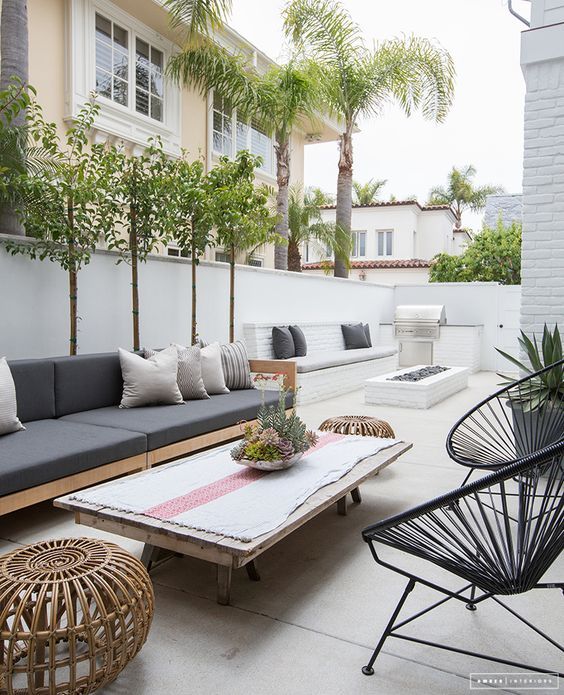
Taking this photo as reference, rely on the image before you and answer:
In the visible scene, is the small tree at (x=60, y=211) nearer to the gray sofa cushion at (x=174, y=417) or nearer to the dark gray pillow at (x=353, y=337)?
the gray sofa cushion at (x=174, y=417)

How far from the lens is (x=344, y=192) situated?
37.1 feet

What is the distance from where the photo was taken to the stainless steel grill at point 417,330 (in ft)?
36.6

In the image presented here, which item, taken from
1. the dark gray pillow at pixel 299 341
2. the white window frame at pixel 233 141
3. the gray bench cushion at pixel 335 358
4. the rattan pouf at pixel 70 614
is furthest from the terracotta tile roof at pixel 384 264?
the rattan pouf at pixel 70 614

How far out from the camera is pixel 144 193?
5105 millimetres

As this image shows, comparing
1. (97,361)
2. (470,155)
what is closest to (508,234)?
(97,361)

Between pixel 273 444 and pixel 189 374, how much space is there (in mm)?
1967

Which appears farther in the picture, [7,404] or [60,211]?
[60,211]

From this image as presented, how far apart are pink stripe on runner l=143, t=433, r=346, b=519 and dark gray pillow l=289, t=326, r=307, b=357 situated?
16.5ft

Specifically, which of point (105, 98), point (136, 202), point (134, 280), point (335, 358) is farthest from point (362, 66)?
point (134, 280)

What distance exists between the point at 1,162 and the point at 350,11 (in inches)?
311

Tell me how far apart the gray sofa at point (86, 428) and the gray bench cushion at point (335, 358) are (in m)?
2.24

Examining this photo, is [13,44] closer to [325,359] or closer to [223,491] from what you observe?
[223,491]

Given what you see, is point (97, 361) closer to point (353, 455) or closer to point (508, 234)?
point (353, 455)

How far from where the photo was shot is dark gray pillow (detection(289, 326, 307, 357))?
8.04 meters
